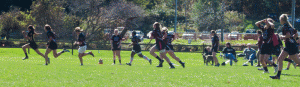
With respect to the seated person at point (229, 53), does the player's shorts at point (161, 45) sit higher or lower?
higher

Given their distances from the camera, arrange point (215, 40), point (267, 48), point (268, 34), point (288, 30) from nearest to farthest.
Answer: point (288, 30) → point (268, 34) → point (267, 48) → point (215, 40)

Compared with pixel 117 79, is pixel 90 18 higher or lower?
higher

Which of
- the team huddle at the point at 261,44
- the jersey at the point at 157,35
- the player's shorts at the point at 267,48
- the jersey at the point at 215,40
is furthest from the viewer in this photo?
the jersey at the point at 215,40

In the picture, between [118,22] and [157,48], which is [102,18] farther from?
[157,48]

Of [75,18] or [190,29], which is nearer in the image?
[75,18]

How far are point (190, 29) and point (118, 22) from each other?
24846 mm

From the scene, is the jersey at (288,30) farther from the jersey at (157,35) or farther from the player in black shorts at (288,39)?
the jersey at (157,35)

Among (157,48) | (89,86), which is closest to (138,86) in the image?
(89,86)

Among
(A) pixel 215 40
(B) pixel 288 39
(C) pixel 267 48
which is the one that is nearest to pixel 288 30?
(B) pixel 288 39

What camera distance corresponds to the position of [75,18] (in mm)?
35062

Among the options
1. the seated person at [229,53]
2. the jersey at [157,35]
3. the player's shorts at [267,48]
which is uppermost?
the jersey at [157,35]

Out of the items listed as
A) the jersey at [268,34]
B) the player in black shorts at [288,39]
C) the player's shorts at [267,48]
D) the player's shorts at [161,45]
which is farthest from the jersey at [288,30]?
the player's shorts at [161,45]

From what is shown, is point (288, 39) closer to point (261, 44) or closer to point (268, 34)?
point (268, 34)

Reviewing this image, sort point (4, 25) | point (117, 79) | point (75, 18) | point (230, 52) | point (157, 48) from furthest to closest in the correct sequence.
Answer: point (4, 25) → point (75, 18) → point (230, 52) → point (157, 48) → point (117, 79)
